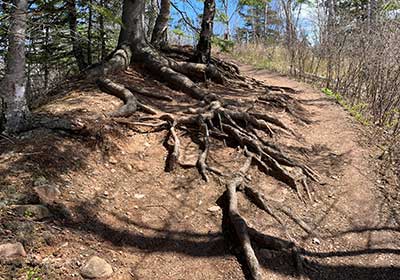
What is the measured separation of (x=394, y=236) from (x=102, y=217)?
3.10 meters

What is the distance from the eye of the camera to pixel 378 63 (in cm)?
627

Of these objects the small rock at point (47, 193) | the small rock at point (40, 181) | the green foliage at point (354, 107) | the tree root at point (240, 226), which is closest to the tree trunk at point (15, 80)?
the small rock at point (40, 181)

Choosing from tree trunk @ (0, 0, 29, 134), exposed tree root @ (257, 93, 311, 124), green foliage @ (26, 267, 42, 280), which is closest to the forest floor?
green foliage @ (26, 267, 42, 280)

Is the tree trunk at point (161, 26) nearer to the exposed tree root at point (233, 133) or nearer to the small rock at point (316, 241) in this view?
the exposed tree root at point (233, 133)

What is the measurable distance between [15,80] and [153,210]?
199 cm

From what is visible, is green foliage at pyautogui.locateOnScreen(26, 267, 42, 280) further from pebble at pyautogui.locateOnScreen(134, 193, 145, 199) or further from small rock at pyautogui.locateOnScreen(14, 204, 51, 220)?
pebble at pyautogui.locateOnScreen(134, 193, 145, 199)

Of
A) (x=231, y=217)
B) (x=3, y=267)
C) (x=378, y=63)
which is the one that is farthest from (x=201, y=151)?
→ (x=378, y=63)

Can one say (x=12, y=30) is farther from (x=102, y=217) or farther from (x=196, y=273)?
(x=196, y=273)

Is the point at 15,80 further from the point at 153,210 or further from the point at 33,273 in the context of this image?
the point at 33,273

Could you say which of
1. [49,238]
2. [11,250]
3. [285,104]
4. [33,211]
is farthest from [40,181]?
[285,104]

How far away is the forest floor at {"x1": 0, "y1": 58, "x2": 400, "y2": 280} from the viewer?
2742 millimetres

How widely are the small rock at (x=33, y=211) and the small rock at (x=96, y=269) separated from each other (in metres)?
0.59

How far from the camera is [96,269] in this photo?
254 cm

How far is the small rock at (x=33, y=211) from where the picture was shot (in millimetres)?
2749
